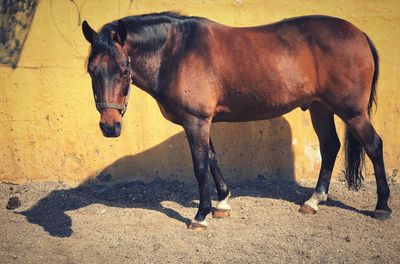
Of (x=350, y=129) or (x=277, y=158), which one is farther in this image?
(x=277, y=158)

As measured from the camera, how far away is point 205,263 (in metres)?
3.80

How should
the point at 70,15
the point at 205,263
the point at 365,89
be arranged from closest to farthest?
the point at 205,263 → the point at 365,89 → the point at 70,15

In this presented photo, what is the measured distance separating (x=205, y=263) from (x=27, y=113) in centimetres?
306

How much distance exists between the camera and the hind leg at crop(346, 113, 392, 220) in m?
4.54

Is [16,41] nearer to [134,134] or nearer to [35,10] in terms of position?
[35,10]

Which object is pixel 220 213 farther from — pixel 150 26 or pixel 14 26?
pixel 14 26

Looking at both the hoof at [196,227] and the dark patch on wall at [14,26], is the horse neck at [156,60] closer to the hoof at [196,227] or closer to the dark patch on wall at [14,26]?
the hoof at [196,227]

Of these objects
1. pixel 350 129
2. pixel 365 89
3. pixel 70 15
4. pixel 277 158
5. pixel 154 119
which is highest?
pixel 70 15

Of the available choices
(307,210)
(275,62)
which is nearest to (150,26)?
(275,62)

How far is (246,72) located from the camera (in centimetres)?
450

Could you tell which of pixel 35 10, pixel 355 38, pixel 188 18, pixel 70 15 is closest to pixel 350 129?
pixel 355 38

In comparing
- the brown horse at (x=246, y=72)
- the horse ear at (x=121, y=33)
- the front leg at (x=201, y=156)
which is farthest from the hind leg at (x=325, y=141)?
the horse ear at (x=121, y=33)

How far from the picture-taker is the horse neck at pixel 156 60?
435cm

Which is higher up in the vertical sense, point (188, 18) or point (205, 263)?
point (188, 18)
